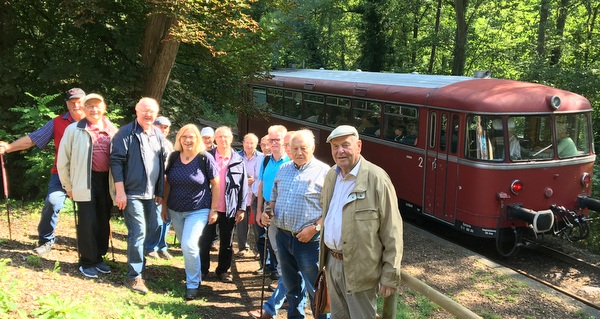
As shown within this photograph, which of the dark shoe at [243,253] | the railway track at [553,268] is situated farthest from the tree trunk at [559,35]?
the dark shoe at [243,253]

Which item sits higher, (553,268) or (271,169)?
(271,169)

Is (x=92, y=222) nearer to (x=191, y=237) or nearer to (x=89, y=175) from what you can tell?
(x=89, y=175)

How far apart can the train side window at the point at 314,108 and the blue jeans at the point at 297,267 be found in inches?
350

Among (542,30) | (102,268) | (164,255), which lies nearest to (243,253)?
(164,255)

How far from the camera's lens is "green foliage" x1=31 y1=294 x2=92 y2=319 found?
3.78 meters

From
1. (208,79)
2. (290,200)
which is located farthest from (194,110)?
(290,200)

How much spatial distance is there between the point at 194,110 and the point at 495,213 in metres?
6.09

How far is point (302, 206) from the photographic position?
4.52m

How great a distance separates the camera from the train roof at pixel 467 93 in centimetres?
862

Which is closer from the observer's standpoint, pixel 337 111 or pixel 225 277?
pixel 225 277

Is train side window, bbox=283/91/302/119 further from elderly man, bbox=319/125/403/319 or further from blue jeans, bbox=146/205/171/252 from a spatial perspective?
elderly man, bbox=319/125/403/319

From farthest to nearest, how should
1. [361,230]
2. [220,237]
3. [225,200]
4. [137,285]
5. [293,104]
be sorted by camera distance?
[293,104] < [220,237] < [225,200] < [137,285] < [361,230]

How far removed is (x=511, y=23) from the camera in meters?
29.6

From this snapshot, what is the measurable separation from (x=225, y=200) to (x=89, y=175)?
152 centimetres
